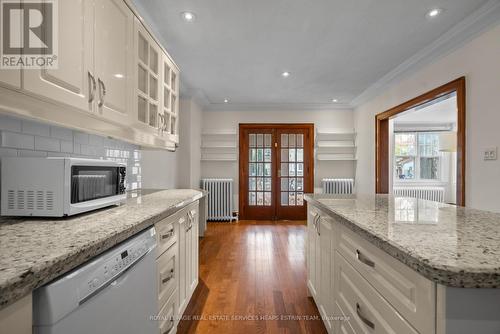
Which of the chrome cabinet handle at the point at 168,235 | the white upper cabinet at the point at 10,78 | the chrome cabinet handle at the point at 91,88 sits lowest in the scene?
the chrome cabinet handle at the point at 168,235

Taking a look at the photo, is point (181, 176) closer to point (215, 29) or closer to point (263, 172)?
point (263, 172)

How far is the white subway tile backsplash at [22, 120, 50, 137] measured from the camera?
4.29 feet

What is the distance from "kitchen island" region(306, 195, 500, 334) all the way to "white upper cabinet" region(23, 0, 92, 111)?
134cm

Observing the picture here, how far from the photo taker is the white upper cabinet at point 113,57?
1328 mm

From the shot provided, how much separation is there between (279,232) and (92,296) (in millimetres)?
3886

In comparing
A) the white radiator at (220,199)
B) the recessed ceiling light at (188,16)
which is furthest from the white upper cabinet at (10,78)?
the white radiator at (220,199)

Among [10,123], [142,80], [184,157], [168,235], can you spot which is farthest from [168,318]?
[184,157]

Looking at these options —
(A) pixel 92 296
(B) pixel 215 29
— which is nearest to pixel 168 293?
(A) pixel 92 296

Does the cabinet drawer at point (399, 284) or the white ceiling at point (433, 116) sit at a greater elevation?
the white ceiling at point (433, 116)

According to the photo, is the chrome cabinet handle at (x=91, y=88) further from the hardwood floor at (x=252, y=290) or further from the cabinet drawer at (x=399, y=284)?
the hardwood floor at (x=252, y=290)

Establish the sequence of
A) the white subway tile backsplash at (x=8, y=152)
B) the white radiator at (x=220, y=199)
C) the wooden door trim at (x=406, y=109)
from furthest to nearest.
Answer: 1. the white radiator at (x=220, y=199)
2. the wooden door trim at (x=406, y=109)
3. the white subway tile backsplash at (x=8, y=152)

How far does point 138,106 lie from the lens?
5.87 ft

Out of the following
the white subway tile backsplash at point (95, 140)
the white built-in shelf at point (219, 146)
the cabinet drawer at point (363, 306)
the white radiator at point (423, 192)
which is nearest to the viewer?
the cabinet drawer at point (363, 306)

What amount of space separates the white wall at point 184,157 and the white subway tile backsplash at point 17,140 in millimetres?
1982
